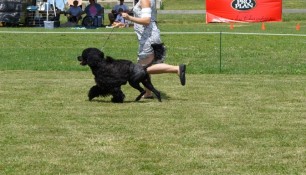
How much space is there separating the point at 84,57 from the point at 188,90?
223 cm

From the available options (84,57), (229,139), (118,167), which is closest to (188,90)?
(84,57)

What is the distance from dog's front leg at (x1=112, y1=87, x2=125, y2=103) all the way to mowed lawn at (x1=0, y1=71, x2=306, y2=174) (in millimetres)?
135

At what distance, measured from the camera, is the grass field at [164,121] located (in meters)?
6.94

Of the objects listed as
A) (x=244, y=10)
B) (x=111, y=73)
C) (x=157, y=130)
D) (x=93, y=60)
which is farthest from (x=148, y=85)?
(x=244, y=10)

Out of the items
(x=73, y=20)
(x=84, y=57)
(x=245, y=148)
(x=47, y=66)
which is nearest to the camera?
(x=245, y=148)

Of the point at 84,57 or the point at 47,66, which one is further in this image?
the point at 47,66

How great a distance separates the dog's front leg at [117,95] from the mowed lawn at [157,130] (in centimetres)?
13

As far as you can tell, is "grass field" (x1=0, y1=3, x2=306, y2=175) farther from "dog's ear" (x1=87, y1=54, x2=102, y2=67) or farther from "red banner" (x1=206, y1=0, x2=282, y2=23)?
"red banner" (x1=206, y1=0, x2=282, y2=23)

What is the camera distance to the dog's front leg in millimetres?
10539

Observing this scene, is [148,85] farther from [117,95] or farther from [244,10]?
[244,10]

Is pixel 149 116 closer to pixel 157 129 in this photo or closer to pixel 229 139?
pixel 157 129

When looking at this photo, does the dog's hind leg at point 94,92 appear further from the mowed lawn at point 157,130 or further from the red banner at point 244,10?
the red banner at point 244,10

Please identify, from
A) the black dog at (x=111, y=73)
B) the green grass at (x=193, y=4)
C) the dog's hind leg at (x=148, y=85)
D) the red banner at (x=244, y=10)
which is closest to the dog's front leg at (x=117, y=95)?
the black dog at (x=111, y=73)

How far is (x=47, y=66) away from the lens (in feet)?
52.9
